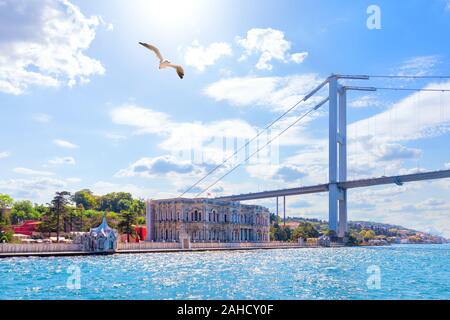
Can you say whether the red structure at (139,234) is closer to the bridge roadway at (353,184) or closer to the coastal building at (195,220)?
the coastal building at (195,220)

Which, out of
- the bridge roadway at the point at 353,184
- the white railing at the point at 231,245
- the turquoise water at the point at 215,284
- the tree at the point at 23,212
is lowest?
the white railing at the point at 231,245

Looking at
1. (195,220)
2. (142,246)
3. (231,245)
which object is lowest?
(231,245)

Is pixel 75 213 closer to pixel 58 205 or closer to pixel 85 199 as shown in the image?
pixel 58 205

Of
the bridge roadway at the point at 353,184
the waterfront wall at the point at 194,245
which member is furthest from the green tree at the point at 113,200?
the waterfront wall at the point at 194,245

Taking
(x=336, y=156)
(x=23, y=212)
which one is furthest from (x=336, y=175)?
(x=23, y=212)

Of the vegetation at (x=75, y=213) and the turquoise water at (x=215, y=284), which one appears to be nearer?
the turquoise water at (x=215, y=284)
